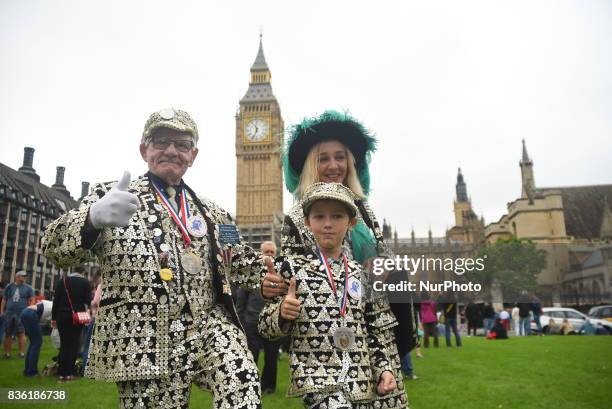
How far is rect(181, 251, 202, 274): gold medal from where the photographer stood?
2887 mm

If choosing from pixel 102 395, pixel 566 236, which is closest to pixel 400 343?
pixel 102 395

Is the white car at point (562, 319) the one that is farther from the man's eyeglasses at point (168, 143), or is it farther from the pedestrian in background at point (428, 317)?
the man's eyeglasses at point (168, 143)

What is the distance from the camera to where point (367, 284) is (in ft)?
10.2

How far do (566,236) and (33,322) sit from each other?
65.9 metres

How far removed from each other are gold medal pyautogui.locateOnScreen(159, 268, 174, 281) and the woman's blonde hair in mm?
1359

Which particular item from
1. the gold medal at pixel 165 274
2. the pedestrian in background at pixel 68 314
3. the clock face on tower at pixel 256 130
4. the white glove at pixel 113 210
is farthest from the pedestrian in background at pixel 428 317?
the clock face on tower at pixel 256 130

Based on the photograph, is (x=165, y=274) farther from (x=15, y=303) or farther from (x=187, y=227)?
(x=15, y=303)

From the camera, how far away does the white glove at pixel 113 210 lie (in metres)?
2.55

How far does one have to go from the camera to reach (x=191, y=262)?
2920 millimetres

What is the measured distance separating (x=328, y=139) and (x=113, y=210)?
6.27ft

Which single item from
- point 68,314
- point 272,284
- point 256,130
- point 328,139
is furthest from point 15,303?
point 256,130

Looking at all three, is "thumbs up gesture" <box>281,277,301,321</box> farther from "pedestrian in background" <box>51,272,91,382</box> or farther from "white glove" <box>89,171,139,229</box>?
"pedestrian in background" <box>51,272,91,382</box>

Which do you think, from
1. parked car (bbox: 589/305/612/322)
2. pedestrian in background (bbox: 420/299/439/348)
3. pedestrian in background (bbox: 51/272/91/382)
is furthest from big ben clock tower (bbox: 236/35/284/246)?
pedestrian in background (bbox: 51/272/91/382)

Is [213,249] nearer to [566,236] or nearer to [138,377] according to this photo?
[138,377]
